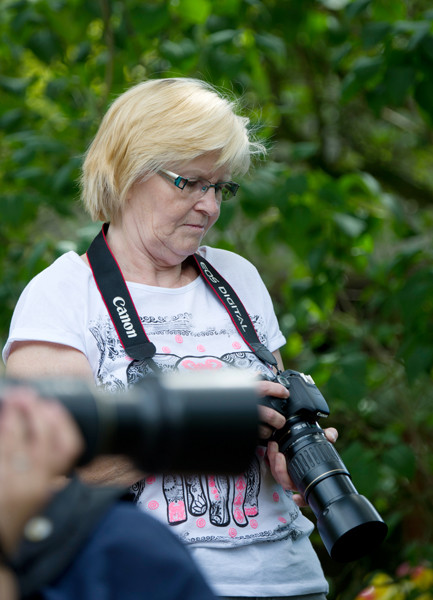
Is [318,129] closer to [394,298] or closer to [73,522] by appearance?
[394,298]

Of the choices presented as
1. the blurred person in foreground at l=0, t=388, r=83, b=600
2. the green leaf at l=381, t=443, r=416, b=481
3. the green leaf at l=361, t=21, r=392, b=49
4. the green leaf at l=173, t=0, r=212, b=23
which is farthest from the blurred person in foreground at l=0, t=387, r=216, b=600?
the green leaf at l=173, t=0, r=212, b=23

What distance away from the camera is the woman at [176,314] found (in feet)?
5.62

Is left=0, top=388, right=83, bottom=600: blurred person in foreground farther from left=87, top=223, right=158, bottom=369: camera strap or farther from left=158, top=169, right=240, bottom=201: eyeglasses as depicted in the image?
left=158, top=169, right=240, bottom=201: eyeglasses

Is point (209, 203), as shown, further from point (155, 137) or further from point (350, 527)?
point (350, 527)

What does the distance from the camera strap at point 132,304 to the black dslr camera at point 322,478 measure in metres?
0.15

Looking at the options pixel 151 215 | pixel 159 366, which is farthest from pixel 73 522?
pixel 151 215

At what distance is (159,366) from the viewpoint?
175cm

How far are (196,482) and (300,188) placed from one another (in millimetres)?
1363

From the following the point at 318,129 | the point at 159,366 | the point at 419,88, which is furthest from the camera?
the point at 318,129

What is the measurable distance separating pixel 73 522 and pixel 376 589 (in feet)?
7.95

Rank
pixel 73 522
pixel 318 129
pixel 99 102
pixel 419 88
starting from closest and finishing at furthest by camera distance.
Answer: pixel 73 522 < pixel 419 88 < pixel 99 102 < pixel 318 129

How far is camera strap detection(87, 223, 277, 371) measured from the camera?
177 cm

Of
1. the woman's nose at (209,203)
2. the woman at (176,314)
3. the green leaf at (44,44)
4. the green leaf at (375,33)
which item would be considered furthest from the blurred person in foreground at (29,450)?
the green leaf at (44,44)

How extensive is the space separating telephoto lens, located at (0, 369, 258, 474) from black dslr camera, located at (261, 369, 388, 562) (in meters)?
0.89
